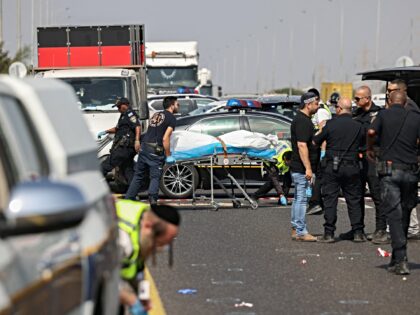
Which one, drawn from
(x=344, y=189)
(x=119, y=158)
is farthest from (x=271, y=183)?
(x=344, y=189)

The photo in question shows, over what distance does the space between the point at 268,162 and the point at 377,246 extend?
4813 millimetres

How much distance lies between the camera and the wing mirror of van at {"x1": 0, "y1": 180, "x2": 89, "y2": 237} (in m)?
4.20

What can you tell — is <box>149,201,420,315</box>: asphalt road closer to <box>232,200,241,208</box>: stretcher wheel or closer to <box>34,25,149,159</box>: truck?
<box>232,200,241,208</box>: stretcher wheel

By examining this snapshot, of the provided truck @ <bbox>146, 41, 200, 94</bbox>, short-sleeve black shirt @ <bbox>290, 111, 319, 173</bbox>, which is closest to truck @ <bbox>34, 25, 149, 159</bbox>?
short-sleeve black shirt @ <bbox>290, 111, 319, 173</bbox>

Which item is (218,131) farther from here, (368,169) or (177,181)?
(368,169)

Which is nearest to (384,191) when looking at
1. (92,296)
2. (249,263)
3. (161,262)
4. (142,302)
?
(249,263)

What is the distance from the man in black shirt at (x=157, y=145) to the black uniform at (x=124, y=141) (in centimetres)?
155

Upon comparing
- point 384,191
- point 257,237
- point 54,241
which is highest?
point 54,241

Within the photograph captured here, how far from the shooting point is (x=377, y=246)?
14.9 meters

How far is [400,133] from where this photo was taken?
12578 millimetres

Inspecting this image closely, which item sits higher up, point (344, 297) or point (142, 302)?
point (142, 302)

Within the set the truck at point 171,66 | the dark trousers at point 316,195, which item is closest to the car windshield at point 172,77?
the truck at point 171,66

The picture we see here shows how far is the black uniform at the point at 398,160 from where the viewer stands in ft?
41.2

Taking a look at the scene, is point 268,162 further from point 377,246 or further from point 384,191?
point 384,191
